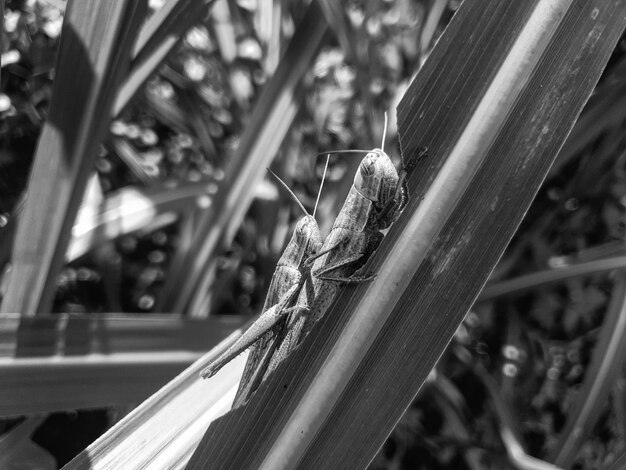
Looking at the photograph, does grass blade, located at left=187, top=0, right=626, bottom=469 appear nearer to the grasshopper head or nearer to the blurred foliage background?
the grasshopper head

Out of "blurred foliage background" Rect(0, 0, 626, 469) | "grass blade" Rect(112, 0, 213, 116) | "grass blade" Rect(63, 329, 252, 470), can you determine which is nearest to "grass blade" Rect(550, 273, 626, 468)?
"blurred foliage background" Rect(0, 0, 626, 469)

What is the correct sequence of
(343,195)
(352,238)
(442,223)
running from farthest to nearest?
(343,195) < (352,238) < (442,223)

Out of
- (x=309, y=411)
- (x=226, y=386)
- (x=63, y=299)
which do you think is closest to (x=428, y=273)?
(x=309, y=411)

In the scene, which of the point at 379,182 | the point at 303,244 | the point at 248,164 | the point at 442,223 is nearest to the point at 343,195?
the point at 248,164

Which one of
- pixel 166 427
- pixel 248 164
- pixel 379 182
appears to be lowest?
pixel 166 427

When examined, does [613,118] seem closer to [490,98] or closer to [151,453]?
[490,98]

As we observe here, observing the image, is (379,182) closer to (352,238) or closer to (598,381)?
(352,238)

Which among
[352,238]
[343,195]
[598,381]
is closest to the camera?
[352,238]
